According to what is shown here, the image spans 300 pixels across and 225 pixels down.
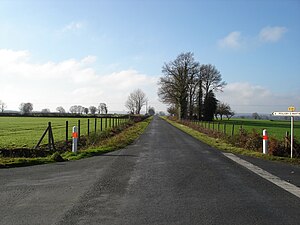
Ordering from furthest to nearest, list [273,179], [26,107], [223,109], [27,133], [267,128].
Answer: [26,107], [223,109], [267,128], [27,133], [273,179]

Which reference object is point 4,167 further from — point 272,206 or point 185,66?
point 185,66

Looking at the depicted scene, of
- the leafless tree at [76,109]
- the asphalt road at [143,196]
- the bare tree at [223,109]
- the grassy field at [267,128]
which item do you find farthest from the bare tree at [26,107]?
the asphalt road at [143,196]

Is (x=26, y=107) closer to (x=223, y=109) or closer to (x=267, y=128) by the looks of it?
(x=223, y=109)

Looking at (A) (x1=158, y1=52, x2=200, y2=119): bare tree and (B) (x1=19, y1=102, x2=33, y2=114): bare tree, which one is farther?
(B) (x1=19, y1=102, x2=33, y2=114): bare tree

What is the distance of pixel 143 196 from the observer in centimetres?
566

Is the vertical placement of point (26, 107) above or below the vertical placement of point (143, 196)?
above

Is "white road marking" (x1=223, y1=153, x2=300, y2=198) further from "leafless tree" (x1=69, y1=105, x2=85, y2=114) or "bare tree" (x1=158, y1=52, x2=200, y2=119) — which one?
"leafless tree" (x1=69, y1=105, x2=85, y2=114)

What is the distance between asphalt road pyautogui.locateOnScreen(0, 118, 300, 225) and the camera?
14.7ft

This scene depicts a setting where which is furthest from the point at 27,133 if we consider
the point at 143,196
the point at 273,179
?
the point at 273,179

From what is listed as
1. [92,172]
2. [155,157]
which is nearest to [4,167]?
[92,172]

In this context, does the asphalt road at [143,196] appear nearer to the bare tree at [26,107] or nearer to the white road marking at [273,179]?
the white road marking at [273,179]

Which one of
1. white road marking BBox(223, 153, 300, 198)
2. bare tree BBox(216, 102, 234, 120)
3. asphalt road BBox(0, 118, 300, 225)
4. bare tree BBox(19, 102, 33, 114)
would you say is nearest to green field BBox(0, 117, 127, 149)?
asphalt road BBox(0, 118, 300, 225)

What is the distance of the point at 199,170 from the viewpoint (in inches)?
332

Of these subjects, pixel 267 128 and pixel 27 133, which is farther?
pixel 267 128
